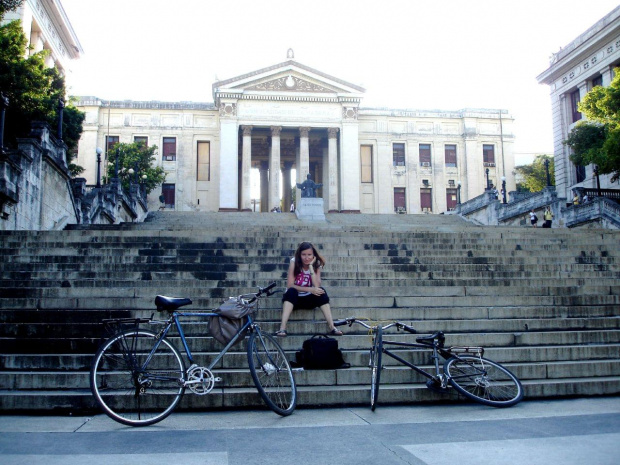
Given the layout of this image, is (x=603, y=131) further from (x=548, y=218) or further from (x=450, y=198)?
(x=450, y=198)

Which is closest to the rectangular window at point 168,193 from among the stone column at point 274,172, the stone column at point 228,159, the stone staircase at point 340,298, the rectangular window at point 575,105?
the stone column at point 228,159

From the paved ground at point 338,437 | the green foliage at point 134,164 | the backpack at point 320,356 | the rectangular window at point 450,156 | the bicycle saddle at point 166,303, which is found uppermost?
the rectangular window at point 450,156

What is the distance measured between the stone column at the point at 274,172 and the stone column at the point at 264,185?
26.2ft

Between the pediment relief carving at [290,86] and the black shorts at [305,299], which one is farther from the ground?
the pediment relief carving at [290,86]

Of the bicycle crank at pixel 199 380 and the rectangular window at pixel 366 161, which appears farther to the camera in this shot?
the rectangular window at pixel 366 161

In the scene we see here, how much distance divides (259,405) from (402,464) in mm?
2329

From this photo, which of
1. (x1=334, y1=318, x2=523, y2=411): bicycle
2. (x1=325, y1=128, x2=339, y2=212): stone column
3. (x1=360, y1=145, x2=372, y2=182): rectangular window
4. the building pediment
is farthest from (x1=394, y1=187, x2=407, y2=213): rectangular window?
(x1=334, y1=318, x2=523, y2=411): bicycle

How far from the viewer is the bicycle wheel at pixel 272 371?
5.61 metres

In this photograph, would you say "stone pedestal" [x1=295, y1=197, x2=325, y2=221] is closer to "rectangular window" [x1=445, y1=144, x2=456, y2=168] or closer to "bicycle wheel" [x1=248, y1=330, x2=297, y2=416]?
"bicycle wheel" [x1=248, y1=330, x2=297, y2=416]

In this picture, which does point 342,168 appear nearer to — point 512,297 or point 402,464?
point 512,297

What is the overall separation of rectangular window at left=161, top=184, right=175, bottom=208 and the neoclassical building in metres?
0.09

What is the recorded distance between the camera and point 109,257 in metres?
10.7

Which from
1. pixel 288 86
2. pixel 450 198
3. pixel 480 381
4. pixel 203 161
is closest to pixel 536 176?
pixel 450 198

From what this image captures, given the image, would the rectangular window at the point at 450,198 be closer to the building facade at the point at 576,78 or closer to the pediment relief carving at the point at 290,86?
the building facade at the point at 576,78
